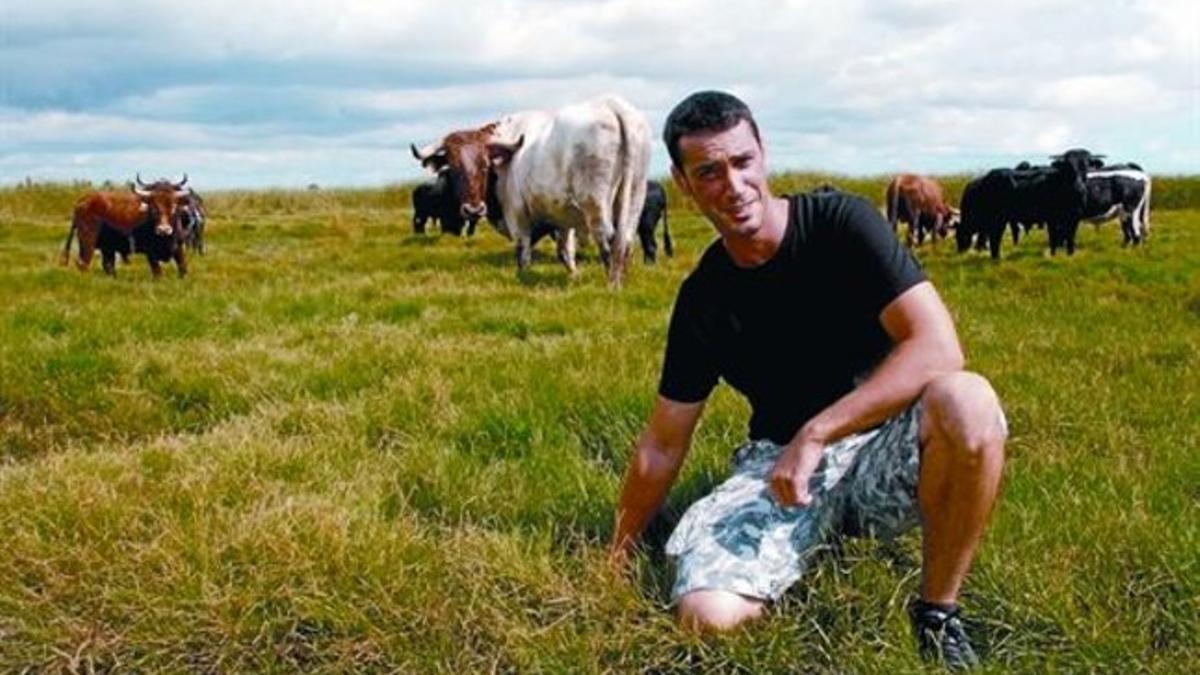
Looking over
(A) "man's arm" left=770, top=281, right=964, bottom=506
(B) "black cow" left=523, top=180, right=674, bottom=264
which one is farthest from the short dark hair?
(B) "black cow" left=523, top=180, right=674, bottom=264

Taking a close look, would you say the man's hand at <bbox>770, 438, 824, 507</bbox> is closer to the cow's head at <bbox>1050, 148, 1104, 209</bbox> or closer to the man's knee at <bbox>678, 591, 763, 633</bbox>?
the man's knee at <bbox>678, 591, 763, 633</bbox>

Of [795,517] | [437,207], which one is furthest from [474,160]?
[437,207]

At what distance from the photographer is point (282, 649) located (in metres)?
3.66

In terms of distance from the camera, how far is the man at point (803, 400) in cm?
343

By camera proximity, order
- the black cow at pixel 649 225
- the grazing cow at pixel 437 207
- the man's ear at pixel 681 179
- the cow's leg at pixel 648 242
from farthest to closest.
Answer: the grazing cow at pixel 437 207 → the cow's leg at pixel 648 242 → the black cow at pixel 649 225 → the man's ear at pixel 681 179

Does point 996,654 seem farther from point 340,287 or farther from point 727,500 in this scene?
point 340,287

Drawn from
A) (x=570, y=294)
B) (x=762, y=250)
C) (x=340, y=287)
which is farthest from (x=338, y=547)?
(x=340, y=287)

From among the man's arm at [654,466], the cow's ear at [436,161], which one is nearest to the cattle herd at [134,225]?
the cow's ear at [436,161]

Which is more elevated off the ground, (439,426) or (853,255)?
(853,255)

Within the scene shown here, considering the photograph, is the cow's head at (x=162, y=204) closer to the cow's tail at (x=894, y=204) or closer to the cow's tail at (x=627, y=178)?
the cow's tail at (x=627, y=178)

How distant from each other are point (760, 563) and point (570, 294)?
7904 millimetres

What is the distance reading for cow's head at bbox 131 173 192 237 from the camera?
16656 millimetres

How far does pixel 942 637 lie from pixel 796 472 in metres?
0.60

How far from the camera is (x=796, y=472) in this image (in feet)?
11.5
